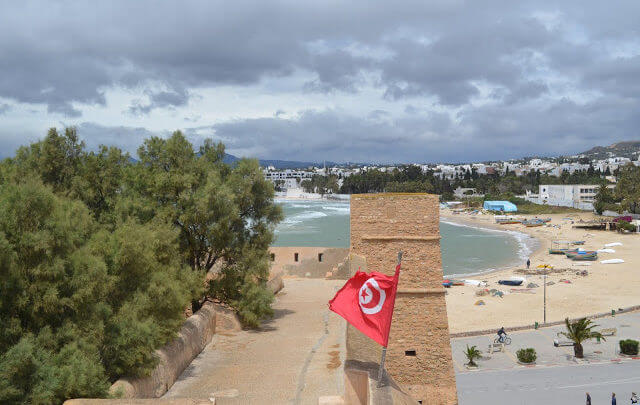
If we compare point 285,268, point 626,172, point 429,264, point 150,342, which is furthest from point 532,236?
point 150,342

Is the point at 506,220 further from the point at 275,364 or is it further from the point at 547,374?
the point at 275,364

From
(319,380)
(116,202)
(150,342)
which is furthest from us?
(116,202)

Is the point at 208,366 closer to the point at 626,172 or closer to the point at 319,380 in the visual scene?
the point at 319,380

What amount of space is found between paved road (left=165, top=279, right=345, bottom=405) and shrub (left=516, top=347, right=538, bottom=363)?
952cm

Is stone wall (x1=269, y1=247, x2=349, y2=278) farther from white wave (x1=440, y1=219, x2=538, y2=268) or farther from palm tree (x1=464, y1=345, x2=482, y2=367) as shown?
white wave (x1=440, y1=219, x2=538, y2=268)

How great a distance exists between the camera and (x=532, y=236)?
77.9m

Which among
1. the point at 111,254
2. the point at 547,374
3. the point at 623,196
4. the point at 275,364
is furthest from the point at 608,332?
the point at 623,196

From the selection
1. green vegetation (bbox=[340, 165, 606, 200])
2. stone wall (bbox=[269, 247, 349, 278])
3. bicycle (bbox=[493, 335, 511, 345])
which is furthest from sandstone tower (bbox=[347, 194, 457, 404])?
green vegetation (bbox=[340, 165, 606, 200])

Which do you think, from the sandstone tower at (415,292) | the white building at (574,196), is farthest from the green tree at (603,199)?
the sandstone tower at (415,292)

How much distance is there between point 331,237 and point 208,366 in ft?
207

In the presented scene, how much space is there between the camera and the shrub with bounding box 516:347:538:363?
21719 mm

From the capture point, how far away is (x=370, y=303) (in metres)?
7.47

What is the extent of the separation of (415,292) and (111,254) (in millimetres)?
6224

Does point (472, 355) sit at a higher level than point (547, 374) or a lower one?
higher
